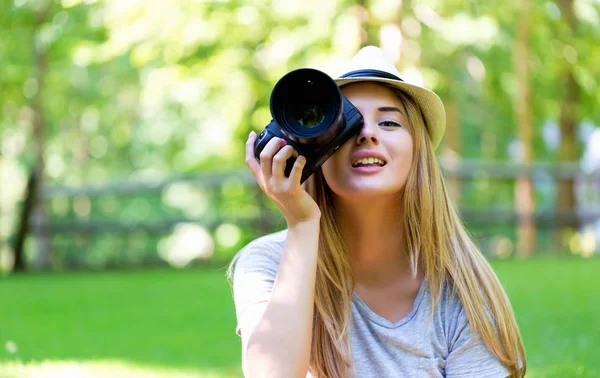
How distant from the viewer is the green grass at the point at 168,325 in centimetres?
359

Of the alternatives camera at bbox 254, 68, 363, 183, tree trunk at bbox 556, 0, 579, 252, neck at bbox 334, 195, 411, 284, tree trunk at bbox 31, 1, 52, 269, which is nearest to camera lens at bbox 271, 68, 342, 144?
camera at bbox 254, 68, 363, 183

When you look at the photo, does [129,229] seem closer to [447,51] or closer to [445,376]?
[447,51]

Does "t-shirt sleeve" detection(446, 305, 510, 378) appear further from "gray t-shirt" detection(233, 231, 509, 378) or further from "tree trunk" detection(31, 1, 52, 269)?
"tree trunk" detection(31, 1, 52, 269)

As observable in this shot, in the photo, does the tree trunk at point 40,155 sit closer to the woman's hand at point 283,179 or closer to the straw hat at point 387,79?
the straw hat at point 387,79

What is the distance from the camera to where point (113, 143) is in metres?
18.8

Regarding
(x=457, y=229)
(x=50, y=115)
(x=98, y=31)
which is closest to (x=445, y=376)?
(x=457, y=229)

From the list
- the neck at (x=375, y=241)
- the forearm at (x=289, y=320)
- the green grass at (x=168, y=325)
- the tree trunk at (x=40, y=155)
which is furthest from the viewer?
the tree trunk at (x=40, y=155)

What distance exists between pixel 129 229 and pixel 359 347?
358 inches

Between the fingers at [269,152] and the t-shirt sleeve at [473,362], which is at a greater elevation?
the fingers at [269,152]

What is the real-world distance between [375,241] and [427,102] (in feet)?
1.26

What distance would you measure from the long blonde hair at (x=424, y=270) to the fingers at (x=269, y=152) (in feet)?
1.11

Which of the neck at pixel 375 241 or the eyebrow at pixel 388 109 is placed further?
the neck at pixel 375 241

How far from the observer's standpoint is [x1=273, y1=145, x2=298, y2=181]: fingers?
1.87m

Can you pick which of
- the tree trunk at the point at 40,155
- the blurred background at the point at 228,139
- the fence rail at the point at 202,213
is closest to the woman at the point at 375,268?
the blurred background at the point at 228,139
